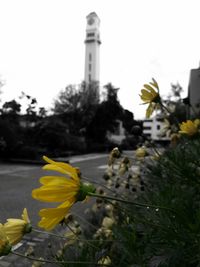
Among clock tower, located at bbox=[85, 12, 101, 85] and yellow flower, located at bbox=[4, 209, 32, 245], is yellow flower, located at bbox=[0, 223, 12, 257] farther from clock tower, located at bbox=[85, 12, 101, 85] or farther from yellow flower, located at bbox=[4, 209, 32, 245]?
clock tower, located at bbox=[85, 12, 101, 85]

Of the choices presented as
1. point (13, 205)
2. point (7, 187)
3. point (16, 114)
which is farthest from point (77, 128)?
point (13, 205)

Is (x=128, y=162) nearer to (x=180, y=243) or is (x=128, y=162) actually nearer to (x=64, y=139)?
(x=180, y=243)

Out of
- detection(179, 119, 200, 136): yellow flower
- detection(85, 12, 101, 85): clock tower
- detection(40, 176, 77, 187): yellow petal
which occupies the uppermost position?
detection(85, 12, 101, 85): clock tower

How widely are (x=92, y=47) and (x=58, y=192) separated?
61259 millimetres

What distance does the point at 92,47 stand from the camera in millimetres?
59594

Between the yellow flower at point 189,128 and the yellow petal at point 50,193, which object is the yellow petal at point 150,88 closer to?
the yellow flower at point 189,128

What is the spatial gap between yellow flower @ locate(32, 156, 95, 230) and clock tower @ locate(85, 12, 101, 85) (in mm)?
52947

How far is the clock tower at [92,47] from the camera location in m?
56.8

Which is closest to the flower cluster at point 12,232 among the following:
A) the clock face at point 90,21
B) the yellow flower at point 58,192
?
the yellow flower at point 58,192

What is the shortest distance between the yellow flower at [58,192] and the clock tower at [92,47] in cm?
5295

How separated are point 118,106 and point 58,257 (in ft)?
90.6

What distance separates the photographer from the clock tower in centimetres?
→ 5675

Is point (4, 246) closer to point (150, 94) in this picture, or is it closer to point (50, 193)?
point (50, 193)

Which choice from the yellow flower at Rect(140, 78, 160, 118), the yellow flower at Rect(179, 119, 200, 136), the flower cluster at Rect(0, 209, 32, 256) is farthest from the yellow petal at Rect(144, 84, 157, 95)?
the flower cluster at Rect(0, 209, 32, 256)
